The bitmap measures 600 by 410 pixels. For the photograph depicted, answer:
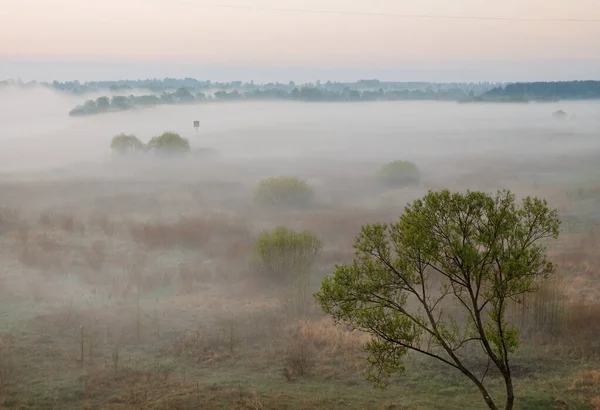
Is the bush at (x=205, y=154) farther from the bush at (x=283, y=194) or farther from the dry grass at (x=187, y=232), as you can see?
the dry grass at (x=187, y=232)

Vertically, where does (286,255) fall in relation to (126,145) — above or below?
below

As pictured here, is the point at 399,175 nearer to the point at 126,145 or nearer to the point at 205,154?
the point at 205,154

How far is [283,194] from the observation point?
82500 mm

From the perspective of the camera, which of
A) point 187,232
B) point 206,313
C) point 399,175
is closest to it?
point 206,313

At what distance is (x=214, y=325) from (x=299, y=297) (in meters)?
7.87

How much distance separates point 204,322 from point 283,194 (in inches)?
1744

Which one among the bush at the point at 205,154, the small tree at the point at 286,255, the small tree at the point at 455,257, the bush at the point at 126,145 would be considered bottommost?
the small tree at the point at 286,255

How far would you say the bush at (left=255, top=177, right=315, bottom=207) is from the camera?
8244 centimetres

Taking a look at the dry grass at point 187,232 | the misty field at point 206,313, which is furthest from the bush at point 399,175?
the dry grass at point 187,232

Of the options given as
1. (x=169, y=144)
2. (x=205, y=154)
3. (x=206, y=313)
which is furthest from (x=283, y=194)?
(x=205, y=154)

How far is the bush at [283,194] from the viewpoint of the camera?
82438mm

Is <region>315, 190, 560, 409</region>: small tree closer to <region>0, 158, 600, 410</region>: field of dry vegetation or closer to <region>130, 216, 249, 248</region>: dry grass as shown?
<region>0, 158, 600, 410</region>: field of dry vegetation

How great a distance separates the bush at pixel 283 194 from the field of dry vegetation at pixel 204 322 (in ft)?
9.86

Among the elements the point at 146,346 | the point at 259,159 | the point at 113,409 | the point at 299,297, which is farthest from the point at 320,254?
the point at 259,159
